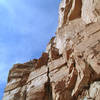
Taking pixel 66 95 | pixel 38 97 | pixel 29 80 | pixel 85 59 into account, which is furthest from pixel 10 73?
pixel 85 59

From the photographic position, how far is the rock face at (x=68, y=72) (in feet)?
27.8

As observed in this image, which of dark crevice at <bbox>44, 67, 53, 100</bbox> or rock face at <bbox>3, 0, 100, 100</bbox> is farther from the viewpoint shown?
dark crevice at <bbox>44, 67, 53, 100</bbox>

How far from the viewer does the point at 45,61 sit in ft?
46.4

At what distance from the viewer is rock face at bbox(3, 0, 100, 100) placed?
8477 millimetres

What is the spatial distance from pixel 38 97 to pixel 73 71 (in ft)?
10.8

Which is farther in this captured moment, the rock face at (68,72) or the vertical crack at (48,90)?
the vertical crack at (48,90)

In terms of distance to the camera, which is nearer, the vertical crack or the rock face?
the rock face

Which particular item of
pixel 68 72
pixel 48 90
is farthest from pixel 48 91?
pixel 68 72

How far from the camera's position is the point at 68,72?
1050 centimetres

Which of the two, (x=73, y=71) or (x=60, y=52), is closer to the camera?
(x=73, y=71)

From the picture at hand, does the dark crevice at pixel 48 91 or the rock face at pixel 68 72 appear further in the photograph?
the dark crevice at pixel 48 91

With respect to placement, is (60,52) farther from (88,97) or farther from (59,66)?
(88,97)

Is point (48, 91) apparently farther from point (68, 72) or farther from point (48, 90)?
point (68, 72)

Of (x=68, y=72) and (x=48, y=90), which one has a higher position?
(x=68, y=72)
